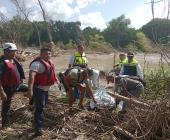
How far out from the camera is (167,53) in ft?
17.5

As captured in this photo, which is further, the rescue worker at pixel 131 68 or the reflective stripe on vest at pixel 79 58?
the reflective stripe on vest at pixel 79 58

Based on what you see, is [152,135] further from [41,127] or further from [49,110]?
[49,110]

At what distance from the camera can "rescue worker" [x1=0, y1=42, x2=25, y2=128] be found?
719cm

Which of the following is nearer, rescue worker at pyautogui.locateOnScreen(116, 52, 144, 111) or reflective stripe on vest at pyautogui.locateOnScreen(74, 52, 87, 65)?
rescue worker at pyautogui.locateOnScreen(116, 52, 144, 111)

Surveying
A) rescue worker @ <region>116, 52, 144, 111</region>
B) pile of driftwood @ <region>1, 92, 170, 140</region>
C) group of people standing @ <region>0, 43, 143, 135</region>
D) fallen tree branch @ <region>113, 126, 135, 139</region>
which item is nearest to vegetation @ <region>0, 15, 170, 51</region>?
rescue worker @ <region>116, 52, 144, 111</region>

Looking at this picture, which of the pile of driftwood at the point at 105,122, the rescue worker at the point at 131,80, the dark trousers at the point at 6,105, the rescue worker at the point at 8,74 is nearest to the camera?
the pile of driftwood at the point at 105,122

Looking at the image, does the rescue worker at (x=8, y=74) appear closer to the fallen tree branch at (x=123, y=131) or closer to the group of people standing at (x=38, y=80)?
the group of people standing at (x=38, y=80)

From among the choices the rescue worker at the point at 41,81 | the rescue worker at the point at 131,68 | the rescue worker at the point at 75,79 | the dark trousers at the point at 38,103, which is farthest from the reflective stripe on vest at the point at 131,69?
the dark trousers at the point at 38,103

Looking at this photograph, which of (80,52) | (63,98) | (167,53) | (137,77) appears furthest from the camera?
(80,52)

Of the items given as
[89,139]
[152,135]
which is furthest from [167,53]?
[89,139]

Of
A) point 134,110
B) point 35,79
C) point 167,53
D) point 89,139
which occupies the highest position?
point 167,53

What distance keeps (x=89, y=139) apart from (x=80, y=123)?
772 millimetres

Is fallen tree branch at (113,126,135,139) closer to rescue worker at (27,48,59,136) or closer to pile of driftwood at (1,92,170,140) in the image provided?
pile of driftwood at (1,92,170,140)

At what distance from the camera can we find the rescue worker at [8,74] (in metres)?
7.19
